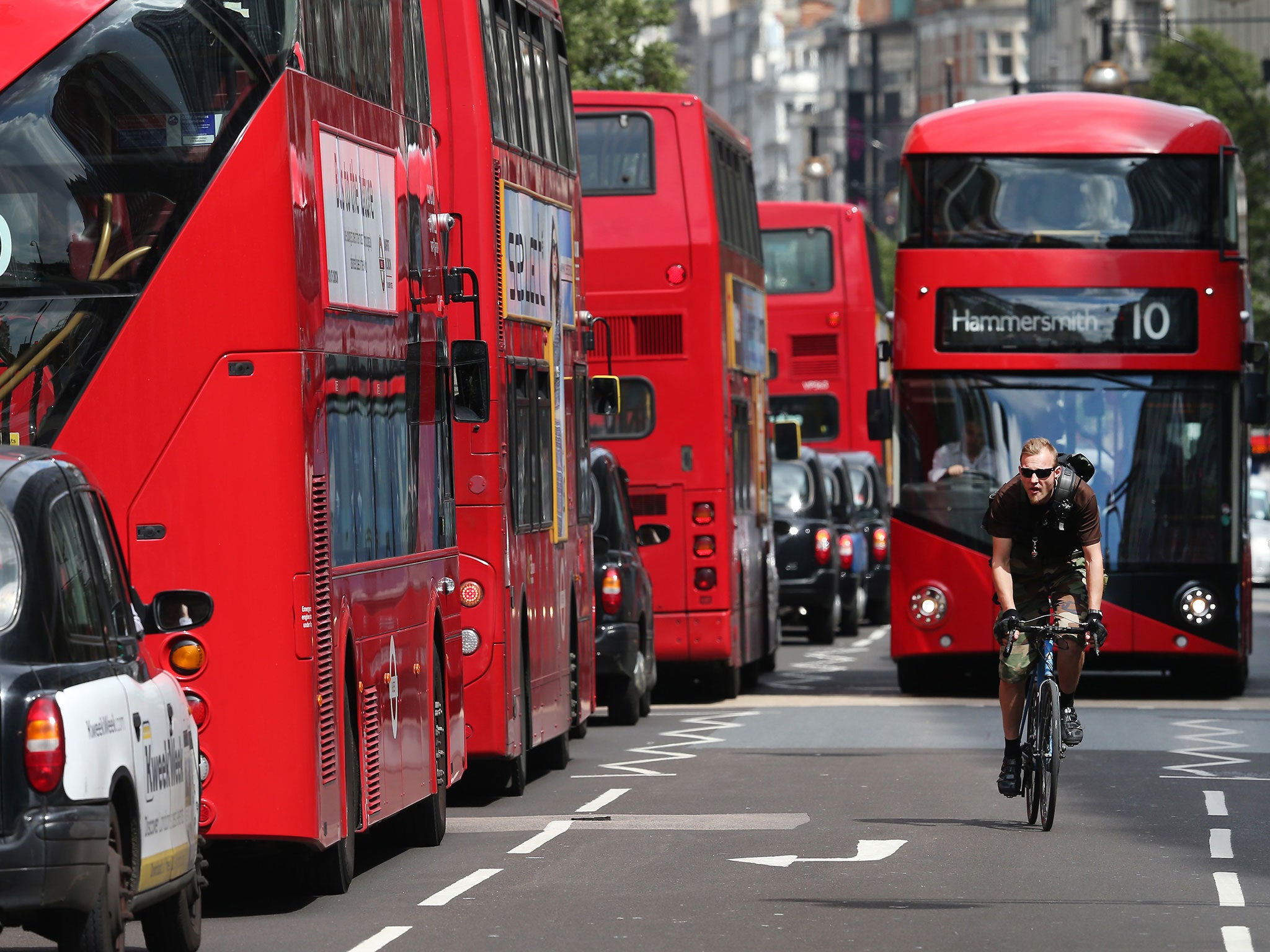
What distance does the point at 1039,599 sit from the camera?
1475 centimetres

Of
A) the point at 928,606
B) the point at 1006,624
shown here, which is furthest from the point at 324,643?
the point at 928,606

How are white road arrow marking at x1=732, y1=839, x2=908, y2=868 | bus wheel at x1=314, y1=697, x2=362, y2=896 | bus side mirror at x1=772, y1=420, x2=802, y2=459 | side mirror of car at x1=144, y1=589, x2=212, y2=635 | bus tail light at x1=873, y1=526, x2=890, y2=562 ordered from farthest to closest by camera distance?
bus tail light at x1=873, y1=526, x2=890, y2=562, bus side mirror at x1=772, y1=420, x2=802, y2=459, white road arrow marking at x1=732, y1=839, x2=908, y2=868, bus wheel at x1=314, y1=697, x2=362, y2=896, side mirror of car at x1=144, y1=589, x2=212, y2=635

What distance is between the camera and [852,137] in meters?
132

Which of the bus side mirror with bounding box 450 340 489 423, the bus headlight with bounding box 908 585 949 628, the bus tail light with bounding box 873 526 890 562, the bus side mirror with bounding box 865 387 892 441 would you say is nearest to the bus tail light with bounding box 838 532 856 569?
the bus tail light with bounding box 873 526 890 562

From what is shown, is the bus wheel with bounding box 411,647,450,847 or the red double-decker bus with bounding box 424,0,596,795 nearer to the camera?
the bus wheel with bounding box 411,647,450,847

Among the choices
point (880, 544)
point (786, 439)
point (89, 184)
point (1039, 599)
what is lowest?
point (880, 544)

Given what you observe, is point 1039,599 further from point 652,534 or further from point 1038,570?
point 652,534

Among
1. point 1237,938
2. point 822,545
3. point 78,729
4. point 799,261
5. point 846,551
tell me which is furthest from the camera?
point 799,261

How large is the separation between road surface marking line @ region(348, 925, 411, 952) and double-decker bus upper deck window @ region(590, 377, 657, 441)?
13.2 meters

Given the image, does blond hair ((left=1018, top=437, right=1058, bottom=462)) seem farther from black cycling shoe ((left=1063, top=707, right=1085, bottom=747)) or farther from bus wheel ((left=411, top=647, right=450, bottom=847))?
bus wheel ((left=411, top=647, right=450, bottom=847))

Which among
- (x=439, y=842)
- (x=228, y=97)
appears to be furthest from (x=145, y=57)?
(x=439, y=842)

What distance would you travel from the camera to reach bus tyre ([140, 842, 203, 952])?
1005 cm

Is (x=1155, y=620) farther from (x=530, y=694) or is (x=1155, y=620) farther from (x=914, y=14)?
(x=914, y=14)

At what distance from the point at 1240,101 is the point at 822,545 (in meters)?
31.4
